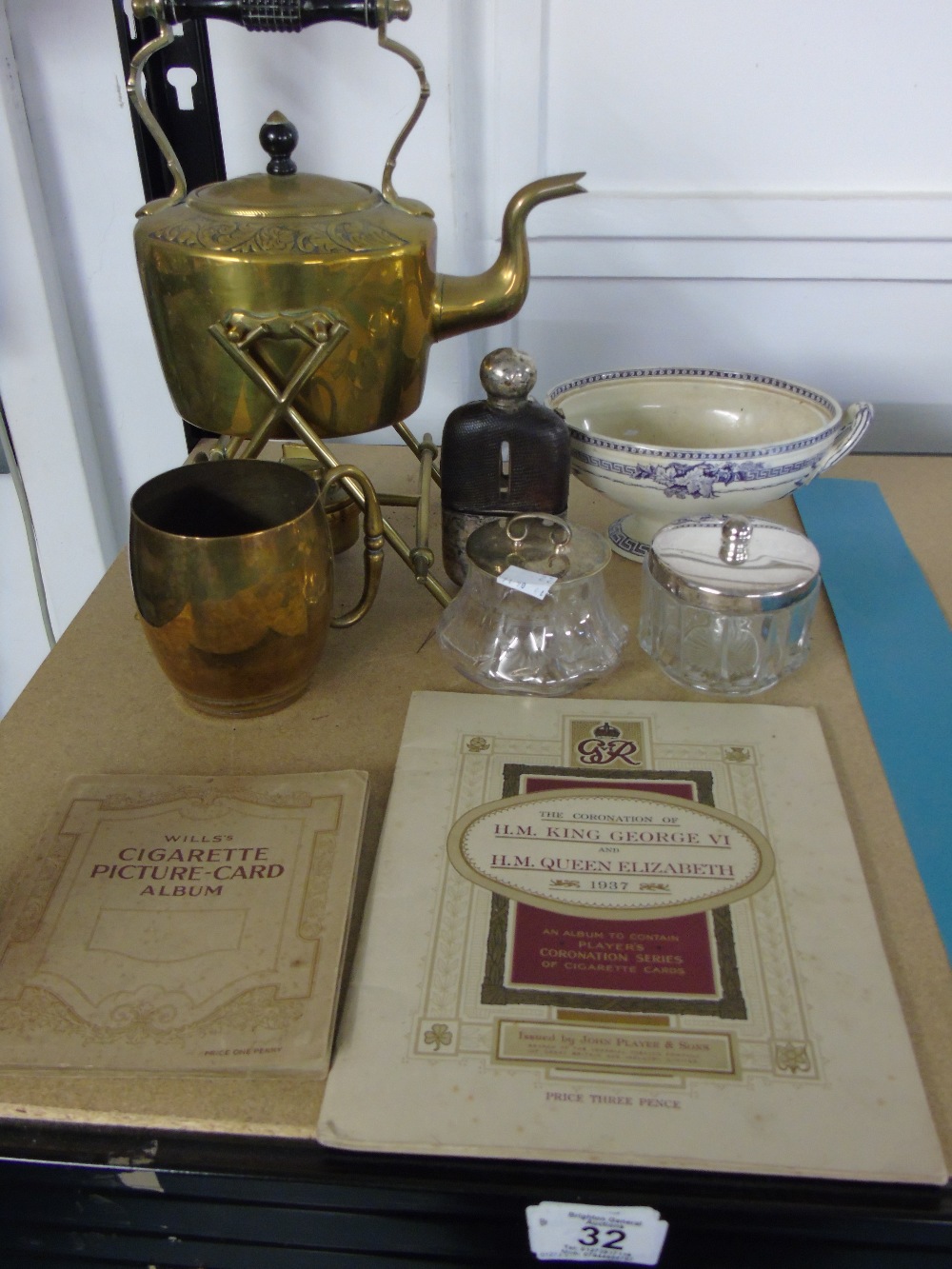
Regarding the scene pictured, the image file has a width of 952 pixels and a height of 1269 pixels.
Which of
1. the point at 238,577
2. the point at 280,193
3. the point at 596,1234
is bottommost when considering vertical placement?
the point at 596,1234

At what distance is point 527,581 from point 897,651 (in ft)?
0.75

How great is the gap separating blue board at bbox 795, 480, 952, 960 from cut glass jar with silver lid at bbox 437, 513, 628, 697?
0.15 meters

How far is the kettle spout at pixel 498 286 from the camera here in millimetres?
636

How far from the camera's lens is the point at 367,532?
0.56m

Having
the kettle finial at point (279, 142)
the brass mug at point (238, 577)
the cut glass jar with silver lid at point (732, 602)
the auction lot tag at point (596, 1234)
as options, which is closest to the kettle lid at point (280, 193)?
the kettle finial at point (279, 142)

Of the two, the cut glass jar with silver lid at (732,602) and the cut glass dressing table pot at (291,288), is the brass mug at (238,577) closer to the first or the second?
the cut glass dressing table pot at (291,288)

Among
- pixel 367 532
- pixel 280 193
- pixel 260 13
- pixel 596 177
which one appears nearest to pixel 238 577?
pixel 367 532

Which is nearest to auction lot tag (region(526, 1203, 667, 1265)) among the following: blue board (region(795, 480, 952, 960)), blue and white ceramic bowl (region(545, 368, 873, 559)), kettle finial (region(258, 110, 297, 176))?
blue board (region(795, 480, 952, 960))

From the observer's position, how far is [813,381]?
958 millimetres

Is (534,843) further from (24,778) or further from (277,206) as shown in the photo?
(277,206)

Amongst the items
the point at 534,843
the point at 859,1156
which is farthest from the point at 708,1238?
the point at 534,843

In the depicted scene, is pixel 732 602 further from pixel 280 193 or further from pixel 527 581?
pixel 280 193

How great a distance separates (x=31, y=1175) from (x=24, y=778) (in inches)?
8.0

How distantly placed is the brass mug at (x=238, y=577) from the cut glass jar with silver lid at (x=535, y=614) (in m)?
0.06
